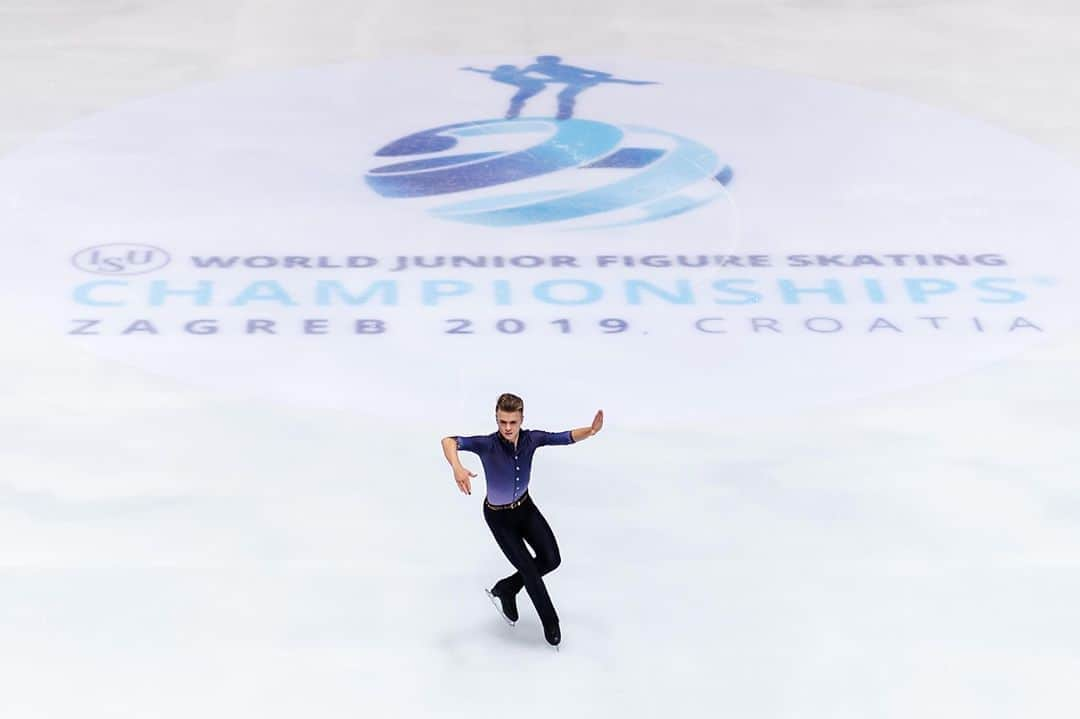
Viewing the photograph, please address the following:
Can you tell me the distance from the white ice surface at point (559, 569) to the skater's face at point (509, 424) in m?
0.97

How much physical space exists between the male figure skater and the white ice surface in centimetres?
34

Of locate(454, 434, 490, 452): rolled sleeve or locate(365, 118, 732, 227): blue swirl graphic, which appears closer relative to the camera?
locate(454, 434, 490, 452): rolled sleeve

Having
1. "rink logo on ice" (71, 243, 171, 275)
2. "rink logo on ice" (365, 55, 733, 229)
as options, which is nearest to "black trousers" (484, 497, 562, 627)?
"rink logo on ice" (71, 243, 171, 275)

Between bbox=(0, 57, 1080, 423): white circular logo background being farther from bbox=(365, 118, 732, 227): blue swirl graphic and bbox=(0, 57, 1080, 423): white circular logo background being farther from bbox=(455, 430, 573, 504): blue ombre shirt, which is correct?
bbox=(455, 430, 573, 504): blue ombre shirt

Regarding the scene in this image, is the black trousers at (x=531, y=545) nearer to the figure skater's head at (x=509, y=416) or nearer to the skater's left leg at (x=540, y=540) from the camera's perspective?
the skater's left leg at (x=540, y=540)

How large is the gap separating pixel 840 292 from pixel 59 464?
16.2 feet

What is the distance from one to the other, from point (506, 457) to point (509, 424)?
0.17m

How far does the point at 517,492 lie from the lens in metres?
7.37

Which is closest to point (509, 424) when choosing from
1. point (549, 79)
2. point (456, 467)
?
point (456, 467)

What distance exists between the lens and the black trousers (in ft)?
Result: 24.2

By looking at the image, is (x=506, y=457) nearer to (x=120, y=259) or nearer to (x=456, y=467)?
(x=456, y=467)

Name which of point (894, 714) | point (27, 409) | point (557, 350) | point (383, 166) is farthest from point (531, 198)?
point (894, 714)

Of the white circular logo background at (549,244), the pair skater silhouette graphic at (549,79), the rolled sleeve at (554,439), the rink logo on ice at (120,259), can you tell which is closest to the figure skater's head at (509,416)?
the rolled sleeve at (554,439)

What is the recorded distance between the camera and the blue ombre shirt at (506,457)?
7.26m
